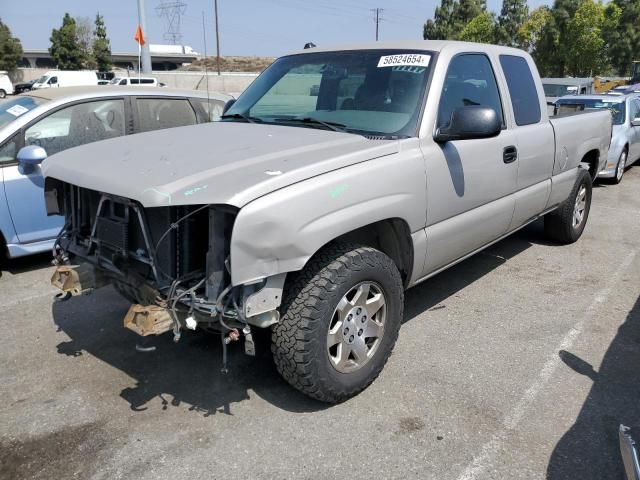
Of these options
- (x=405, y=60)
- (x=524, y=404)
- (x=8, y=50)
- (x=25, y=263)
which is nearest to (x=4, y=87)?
(x=8, y=50)

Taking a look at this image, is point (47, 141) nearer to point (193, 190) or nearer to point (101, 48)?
point (193, 190)

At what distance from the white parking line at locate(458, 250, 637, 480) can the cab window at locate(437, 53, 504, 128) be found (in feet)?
5.56

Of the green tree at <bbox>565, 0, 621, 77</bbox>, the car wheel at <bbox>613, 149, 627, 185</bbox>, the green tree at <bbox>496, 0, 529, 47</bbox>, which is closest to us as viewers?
the car wheel at <bbox>613, 149, 627, 185</bbox>

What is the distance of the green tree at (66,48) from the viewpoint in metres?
66.4

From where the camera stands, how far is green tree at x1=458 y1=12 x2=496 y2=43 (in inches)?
2071

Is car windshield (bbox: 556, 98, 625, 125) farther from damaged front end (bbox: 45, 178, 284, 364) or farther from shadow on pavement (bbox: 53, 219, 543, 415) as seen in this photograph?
damaged front end (bbox: 45, 178, 284, 364)

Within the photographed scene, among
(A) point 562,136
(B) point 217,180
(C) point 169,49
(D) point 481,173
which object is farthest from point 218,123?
(C) point 169,49

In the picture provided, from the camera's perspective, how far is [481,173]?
155 inches

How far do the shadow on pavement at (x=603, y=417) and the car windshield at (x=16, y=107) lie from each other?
5.09m

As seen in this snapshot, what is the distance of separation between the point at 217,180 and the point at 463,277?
10.6ft

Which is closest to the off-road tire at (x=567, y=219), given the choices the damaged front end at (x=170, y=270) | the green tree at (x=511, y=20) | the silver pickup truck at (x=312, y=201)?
the silver pickup truck at (x=312, y=201)

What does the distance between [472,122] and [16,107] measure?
4.44 metres

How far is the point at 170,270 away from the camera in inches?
111

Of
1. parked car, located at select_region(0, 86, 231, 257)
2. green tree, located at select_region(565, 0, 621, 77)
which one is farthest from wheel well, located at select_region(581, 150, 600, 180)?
green tree, located at select_region(565, 0, 621, 77)
